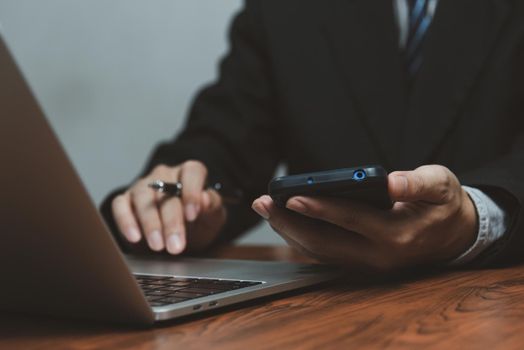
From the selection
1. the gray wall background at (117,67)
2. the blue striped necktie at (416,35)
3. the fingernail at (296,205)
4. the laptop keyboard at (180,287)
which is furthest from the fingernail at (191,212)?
the gray wall background at (117,67)

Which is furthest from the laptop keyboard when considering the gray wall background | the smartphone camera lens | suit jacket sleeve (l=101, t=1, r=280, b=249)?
the gray wall background

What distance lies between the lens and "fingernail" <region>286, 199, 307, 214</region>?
20.3 inches

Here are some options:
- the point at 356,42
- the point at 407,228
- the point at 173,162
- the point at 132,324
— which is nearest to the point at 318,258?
the point at 407,228

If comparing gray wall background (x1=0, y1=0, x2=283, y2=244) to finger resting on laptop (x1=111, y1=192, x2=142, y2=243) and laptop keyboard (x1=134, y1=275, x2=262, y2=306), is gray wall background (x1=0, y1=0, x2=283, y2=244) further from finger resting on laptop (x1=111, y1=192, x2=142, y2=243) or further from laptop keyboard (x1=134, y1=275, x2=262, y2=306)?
laptop keyboard (x1=134, y1=275, x2=262, y2=306)

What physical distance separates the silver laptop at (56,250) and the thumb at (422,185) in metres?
0.12

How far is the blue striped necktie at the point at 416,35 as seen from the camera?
1.15 metres

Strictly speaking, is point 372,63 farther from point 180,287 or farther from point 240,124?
point 180,287

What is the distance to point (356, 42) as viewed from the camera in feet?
3.92

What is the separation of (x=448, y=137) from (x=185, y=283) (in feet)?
2.22

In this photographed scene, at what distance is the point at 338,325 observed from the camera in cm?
44

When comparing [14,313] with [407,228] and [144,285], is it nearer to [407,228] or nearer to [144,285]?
[144,285]

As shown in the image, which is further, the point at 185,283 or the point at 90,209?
the point at 185,283

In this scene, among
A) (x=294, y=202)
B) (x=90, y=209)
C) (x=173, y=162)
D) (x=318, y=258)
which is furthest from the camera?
(x=173, y=162)

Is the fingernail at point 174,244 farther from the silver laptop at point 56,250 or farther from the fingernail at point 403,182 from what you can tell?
the fingernail at point 403,182
